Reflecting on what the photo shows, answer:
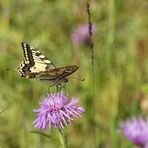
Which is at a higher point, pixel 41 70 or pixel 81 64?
pixel 81 64

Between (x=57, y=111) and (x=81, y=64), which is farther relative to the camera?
(x=81, y=64)

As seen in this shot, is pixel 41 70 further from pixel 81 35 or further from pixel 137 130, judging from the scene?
pixel 81 35

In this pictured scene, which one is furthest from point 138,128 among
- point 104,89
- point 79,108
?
point 104,89

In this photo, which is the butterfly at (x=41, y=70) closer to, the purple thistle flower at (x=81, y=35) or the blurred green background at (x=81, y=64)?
the blurred green background at (x=81, y=64)

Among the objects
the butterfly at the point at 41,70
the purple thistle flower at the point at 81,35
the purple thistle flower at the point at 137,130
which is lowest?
the purple thistle flower at the point at 137,130

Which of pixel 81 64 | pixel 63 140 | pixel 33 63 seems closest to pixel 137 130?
pixel 33 63

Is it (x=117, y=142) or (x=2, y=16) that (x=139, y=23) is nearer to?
(x=2, y=16)

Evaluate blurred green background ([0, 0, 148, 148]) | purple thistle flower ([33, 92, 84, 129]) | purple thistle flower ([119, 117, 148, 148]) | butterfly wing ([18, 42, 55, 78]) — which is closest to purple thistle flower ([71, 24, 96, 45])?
blurred green background ([0, 0, 148, 148])

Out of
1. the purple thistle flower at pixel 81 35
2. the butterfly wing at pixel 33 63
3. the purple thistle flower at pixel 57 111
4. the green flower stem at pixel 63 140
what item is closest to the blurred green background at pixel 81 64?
the purple thistle flower at pixel 81 35
